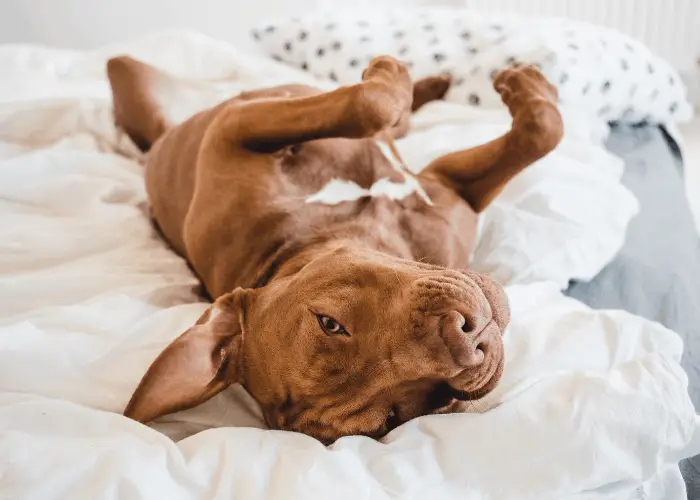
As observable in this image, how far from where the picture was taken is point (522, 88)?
1.74m

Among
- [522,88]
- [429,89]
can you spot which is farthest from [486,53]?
[522,88]

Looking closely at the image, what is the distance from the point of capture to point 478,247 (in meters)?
1.77

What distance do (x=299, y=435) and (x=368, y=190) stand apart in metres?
0.70

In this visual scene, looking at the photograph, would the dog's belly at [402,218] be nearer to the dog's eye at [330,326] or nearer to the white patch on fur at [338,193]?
the white patch on fur at [338,193]

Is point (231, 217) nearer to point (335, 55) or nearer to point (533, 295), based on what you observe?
point (533, 295)

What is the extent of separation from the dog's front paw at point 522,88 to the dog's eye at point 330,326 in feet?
2.68

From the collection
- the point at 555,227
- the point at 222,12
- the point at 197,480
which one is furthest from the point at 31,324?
the point at 222,12

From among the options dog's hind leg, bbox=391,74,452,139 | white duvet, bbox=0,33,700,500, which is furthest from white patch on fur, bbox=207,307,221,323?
dog's hind leg, bbox=391,74,452,139

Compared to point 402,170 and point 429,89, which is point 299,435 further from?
point 429,89

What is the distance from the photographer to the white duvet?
0.99m

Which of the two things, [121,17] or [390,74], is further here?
[121,17]

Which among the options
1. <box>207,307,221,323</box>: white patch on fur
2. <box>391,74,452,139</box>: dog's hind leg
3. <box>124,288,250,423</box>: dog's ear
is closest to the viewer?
<box>124,288,250,423</box>: dog's ear

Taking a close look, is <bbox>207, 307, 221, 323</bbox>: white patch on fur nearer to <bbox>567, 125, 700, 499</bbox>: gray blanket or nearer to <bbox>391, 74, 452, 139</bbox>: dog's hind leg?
<bbox>567, 125, 700, 499</bbox>: gray blanket

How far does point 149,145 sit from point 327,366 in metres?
1.50
